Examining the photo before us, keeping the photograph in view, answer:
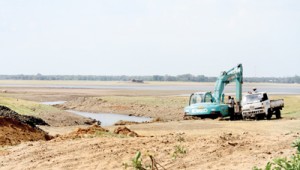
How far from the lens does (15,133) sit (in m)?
21.4

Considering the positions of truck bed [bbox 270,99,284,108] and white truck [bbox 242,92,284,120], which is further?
truck bed [bbox 270,99,284,108]

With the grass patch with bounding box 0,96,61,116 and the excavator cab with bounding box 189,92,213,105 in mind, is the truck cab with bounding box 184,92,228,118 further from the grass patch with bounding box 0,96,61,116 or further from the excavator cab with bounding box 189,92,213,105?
the grass patch with bounding box 0,96,61,116

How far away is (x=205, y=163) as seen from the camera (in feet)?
39.8

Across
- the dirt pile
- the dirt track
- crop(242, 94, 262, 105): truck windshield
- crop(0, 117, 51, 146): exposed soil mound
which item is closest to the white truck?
crop(242, 94, 262, 105): truck windshield

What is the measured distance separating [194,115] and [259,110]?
3.78 m

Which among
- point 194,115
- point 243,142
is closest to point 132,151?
point 243,142

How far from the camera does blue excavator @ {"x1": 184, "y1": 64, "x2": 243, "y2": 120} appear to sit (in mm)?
33250

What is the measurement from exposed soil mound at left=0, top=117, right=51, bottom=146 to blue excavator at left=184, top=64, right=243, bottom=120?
40.4 feet

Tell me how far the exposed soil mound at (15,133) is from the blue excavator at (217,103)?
12.3 metres

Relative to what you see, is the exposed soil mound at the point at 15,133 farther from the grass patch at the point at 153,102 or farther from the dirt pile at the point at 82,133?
the grass patch at the point at 153,102

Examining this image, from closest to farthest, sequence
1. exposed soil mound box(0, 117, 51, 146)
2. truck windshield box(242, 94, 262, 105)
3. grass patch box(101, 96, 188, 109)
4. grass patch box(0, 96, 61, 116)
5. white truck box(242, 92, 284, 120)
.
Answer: exposed soil mound box(0, 117, 51, 146) < white truck box(242, 92, 284, 120) < truck windshield box(242, 94, 262, 105) < grass patch box(0, 96, 61, 116) < grass patch box(101, 96, 188, 109)

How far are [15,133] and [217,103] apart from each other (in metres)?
15.7

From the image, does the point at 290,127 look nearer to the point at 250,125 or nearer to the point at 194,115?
the point at 250,125

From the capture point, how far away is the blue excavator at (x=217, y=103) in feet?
109
